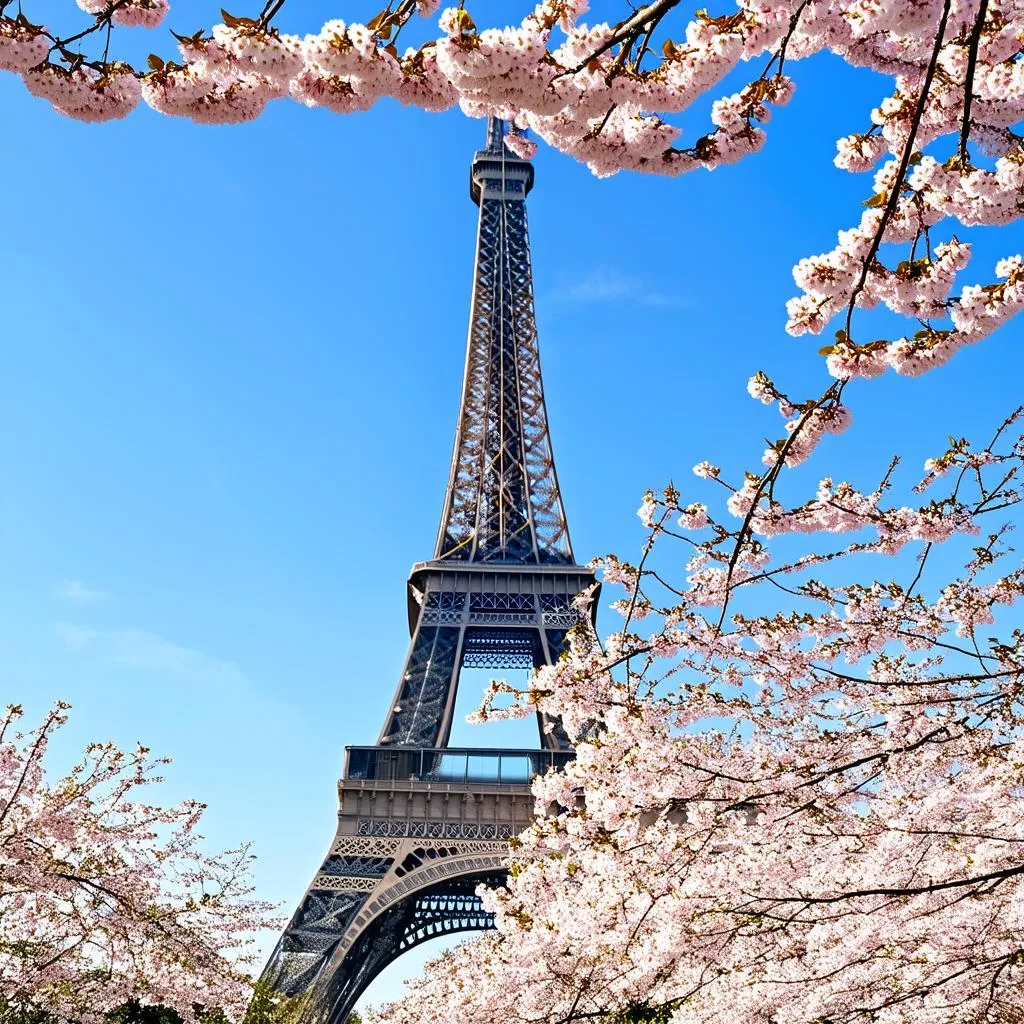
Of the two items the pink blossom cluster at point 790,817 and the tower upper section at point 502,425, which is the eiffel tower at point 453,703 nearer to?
the tower upper section at point 502,425

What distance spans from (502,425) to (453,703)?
14.8 meters

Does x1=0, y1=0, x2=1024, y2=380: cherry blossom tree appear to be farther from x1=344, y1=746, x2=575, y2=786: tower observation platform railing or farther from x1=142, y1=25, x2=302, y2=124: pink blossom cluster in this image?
x1=344, y1=746, x2=575, y2=786: tower observation platform railing

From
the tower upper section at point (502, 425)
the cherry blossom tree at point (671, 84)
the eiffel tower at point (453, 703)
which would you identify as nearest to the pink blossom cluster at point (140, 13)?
the cherry blossom tree at point (671, 84)

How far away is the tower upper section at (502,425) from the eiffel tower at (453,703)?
7cm

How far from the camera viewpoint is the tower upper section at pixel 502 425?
40.8 meters

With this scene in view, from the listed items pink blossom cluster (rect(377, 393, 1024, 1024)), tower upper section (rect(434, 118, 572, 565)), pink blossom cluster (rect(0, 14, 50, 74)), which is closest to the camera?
pink blossom cluster (rect(0, 14, 50, 74))

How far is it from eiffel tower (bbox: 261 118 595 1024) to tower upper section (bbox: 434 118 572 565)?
69 millimetres

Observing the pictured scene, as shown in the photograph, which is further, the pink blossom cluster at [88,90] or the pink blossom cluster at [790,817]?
the pink blossom cluster at [790,817]

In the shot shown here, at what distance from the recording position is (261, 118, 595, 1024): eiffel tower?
2759 cm

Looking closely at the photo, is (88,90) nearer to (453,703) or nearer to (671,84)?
(671,84)

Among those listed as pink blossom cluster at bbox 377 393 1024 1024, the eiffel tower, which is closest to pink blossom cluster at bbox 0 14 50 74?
pink blossom cluster at bbox 377 393 1024 1024

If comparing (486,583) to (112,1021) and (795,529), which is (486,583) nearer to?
(112,1021)

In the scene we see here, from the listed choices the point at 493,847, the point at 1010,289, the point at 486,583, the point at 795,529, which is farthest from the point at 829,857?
the point at 486,583

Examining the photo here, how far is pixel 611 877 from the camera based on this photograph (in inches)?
345
